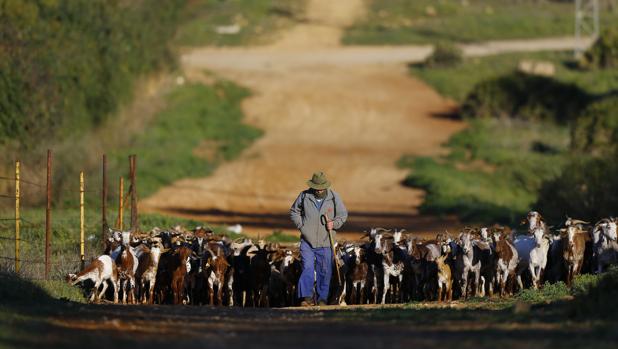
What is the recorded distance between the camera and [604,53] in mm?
52844

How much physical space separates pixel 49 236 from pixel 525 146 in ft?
79.3

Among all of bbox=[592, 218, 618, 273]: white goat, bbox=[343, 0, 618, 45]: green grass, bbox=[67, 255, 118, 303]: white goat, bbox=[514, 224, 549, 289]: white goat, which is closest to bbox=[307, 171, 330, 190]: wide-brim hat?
bbox=[67, 255, 118, 303]: white goat

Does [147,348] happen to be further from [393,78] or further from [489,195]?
[393,78]

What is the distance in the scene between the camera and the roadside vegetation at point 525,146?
1124 inches

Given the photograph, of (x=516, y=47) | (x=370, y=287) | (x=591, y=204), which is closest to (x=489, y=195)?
(x=591, y=204)

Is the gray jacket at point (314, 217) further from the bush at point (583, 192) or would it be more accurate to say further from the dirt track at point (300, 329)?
the bush at point (583, 192)

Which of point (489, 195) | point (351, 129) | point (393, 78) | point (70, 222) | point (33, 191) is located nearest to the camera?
point (70, 222)

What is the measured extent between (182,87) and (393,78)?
9.81 metres

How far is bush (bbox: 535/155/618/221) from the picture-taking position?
1063 inches

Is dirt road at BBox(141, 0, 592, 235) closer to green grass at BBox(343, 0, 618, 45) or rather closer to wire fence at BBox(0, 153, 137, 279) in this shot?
green grass at BBox(343, 0, 618, 45)

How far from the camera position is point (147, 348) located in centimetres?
1124

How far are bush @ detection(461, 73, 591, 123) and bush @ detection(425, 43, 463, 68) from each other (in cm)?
971

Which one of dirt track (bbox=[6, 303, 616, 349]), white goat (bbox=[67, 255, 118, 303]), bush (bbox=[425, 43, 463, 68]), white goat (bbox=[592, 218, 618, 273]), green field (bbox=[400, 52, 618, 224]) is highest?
bush (bbox=[425, 43, 463, 68])

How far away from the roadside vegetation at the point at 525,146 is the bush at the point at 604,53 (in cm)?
8
